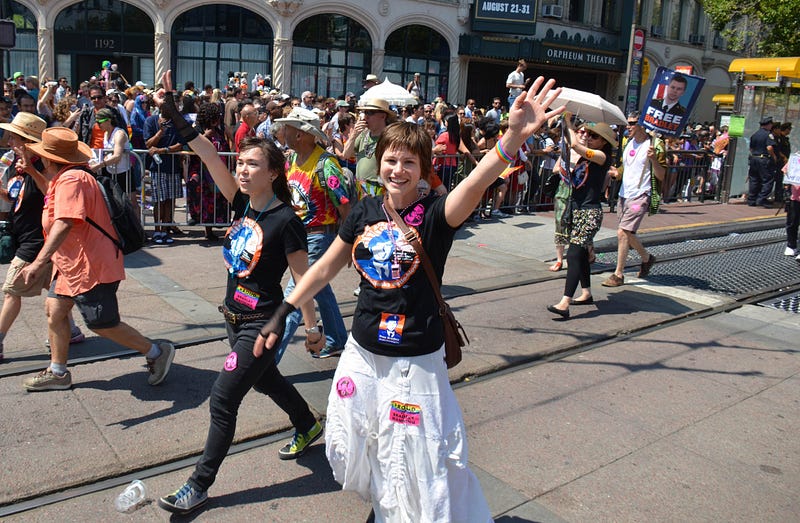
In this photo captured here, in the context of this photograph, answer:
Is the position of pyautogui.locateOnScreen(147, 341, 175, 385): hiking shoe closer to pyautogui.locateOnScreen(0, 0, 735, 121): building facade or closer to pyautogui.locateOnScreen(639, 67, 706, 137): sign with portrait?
pyautogui.locateOnScreen(639, 67, 706, 137): sign with portrait

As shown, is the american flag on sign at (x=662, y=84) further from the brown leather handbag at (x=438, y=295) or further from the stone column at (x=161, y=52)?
the stone column at (x=161, y=52)

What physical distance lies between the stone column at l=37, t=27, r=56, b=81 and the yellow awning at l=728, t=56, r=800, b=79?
71.7 ft

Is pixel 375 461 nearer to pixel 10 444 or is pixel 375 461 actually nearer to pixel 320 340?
pixel 320 340

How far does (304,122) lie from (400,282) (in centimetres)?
237

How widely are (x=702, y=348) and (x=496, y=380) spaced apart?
82.6 inches

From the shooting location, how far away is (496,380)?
5.31 metres

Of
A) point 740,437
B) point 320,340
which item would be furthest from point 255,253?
point 740,437

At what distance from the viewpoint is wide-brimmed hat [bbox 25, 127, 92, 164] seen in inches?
174

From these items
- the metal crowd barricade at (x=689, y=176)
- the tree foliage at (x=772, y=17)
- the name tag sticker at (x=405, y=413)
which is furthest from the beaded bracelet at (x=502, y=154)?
the tree foliage at (x=772, y=17)

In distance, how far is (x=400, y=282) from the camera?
295 cm

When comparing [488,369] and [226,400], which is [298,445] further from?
[488,369]

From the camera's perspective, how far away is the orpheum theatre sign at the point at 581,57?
3266cm

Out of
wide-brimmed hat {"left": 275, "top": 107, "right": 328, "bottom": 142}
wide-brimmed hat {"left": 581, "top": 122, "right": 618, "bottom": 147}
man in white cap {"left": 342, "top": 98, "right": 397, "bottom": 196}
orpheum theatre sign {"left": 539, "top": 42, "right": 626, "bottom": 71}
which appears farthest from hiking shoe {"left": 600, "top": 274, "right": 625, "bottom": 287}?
orpheum theatre sign {"left": 539, "top": 42, "right": 626, "bottom": 71}

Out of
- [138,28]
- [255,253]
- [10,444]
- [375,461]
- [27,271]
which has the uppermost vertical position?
[138,28]
